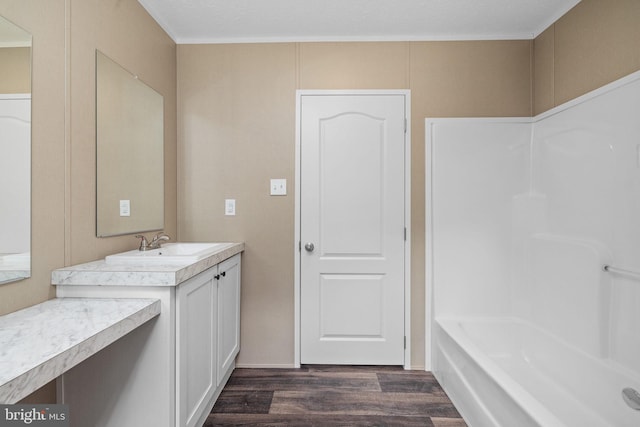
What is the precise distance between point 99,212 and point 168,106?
1025 mm

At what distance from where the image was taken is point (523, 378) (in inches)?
81.4

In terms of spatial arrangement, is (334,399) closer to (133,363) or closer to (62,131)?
(133,363)

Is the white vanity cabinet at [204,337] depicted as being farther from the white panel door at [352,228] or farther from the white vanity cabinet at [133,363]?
the white panel door at [352,228]

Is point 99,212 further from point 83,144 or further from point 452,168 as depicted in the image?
point 452,168

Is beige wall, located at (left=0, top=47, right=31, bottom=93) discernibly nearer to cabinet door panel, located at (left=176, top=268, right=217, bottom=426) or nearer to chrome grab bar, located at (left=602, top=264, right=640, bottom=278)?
cabinet door panel, located at (left=176, top=268, right=217, bottom=426)

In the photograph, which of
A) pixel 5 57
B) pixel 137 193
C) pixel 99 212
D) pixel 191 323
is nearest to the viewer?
pixel 5 57

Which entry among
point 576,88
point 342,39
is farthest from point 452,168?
point 342,39

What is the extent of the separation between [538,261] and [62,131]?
9.38 feet

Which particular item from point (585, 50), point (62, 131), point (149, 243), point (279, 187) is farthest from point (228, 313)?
point (585, 50)

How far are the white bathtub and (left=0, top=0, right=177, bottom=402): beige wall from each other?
6.36ft

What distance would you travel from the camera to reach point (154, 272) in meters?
1.33

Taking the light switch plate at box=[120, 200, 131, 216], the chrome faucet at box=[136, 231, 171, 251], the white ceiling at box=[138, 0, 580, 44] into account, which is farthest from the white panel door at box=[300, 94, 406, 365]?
the light switch plate at box=[120, 200, 131, 216]

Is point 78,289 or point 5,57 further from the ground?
point 5,57

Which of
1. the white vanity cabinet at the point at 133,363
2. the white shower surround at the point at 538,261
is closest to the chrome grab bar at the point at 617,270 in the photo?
the white shower surround at the point at 538,261
